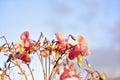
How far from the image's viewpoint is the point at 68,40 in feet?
9.64

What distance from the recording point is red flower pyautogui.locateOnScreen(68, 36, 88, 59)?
284 cm

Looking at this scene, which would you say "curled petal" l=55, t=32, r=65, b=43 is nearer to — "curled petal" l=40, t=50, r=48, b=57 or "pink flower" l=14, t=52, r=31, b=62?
"curled petal" l=40, t=50, r=48, b=57

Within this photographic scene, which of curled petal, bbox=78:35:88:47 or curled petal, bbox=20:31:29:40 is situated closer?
curled petal, bbox=78:35:88:47

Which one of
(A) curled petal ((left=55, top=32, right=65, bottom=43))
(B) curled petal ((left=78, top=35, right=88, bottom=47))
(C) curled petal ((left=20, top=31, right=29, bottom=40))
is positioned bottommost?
(B) curled petal ((left=78, top=35, right=88, bottom=47))

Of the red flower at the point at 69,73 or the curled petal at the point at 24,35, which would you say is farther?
the curled petal at the point at 24,35

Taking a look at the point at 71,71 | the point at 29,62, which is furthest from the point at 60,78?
the point at 29,62

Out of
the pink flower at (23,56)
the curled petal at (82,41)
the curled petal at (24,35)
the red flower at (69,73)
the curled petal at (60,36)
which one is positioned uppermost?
the curled petal at (24,35)

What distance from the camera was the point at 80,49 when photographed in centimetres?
284

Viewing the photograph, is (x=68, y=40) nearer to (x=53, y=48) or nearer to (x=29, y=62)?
(x=53, y=48)

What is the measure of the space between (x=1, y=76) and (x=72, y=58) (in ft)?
1.85

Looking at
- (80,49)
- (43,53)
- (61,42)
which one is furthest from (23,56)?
(80,49)

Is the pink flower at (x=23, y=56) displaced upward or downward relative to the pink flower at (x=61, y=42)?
downward

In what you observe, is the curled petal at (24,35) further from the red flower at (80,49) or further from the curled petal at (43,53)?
the red flower at (80,49)

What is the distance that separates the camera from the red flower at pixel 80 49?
9.32ft
